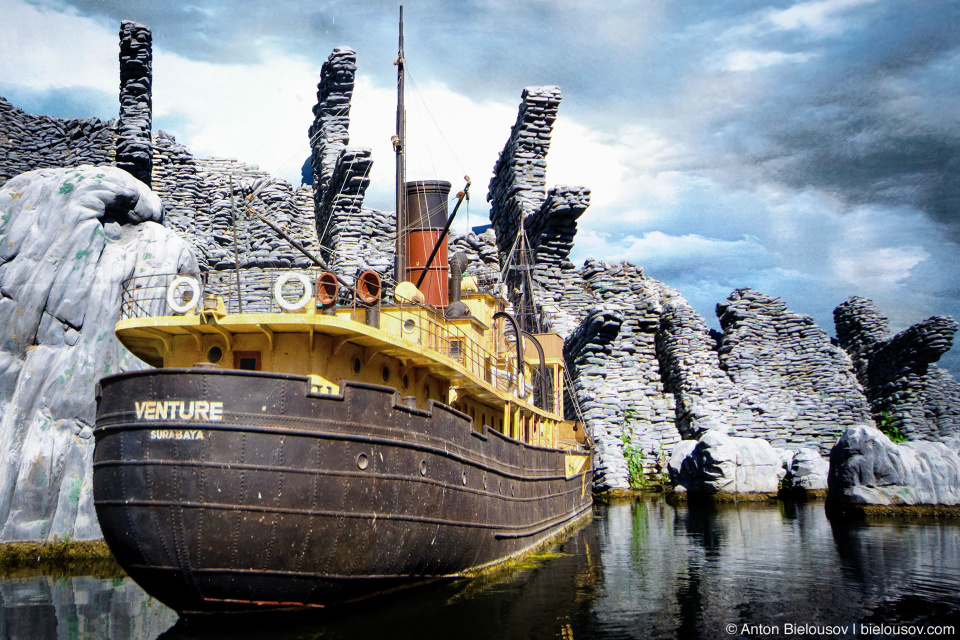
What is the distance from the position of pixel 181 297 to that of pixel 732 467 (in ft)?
63.3

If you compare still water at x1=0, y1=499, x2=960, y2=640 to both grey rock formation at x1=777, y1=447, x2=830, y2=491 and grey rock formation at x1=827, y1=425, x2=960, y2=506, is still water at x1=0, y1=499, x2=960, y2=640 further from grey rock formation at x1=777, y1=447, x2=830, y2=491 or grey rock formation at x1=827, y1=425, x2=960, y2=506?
grey rock formation at x1=777, y1=447, x2=830, y2=491

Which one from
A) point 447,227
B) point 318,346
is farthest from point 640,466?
point 318,346

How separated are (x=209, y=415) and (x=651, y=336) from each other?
24.2 m

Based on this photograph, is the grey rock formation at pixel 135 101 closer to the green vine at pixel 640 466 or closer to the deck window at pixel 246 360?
the deck window at pixel 246 360

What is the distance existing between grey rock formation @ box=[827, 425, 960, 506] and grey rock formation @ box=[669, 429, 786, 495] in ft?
14.0

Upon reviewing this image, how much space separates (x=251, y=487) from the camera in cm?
748

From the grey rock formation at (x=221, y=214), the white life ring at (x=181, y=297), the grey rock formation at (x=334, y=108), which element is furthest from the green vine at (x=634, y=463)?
the white life ring at (x=181, y=297)

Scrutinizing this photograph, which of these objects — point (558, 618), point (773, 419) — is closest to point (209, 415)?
point (558, 618)

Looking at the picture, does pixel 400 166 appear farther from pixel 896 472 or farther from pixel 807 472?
pixel 807 472

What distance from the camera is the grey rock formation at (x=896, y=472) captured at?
733 inches

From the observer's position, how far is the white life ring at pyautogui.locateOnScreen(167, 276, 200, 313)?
887cm

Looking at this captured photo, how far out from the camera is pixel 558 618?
342 inches

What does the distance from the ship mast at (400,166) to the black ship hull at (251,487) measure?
635cm

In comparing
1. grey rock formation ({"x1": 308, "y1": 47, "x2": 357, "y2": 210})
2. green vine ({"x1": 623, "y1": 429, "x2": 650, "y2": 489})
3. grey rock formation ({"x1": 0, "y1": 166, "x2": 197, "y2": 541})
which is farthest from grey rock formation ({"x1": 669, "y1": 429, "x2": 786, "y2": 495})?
grey rock formation ({"x1": 308, "y1": 47, "x2": 357, "y2": 210})
